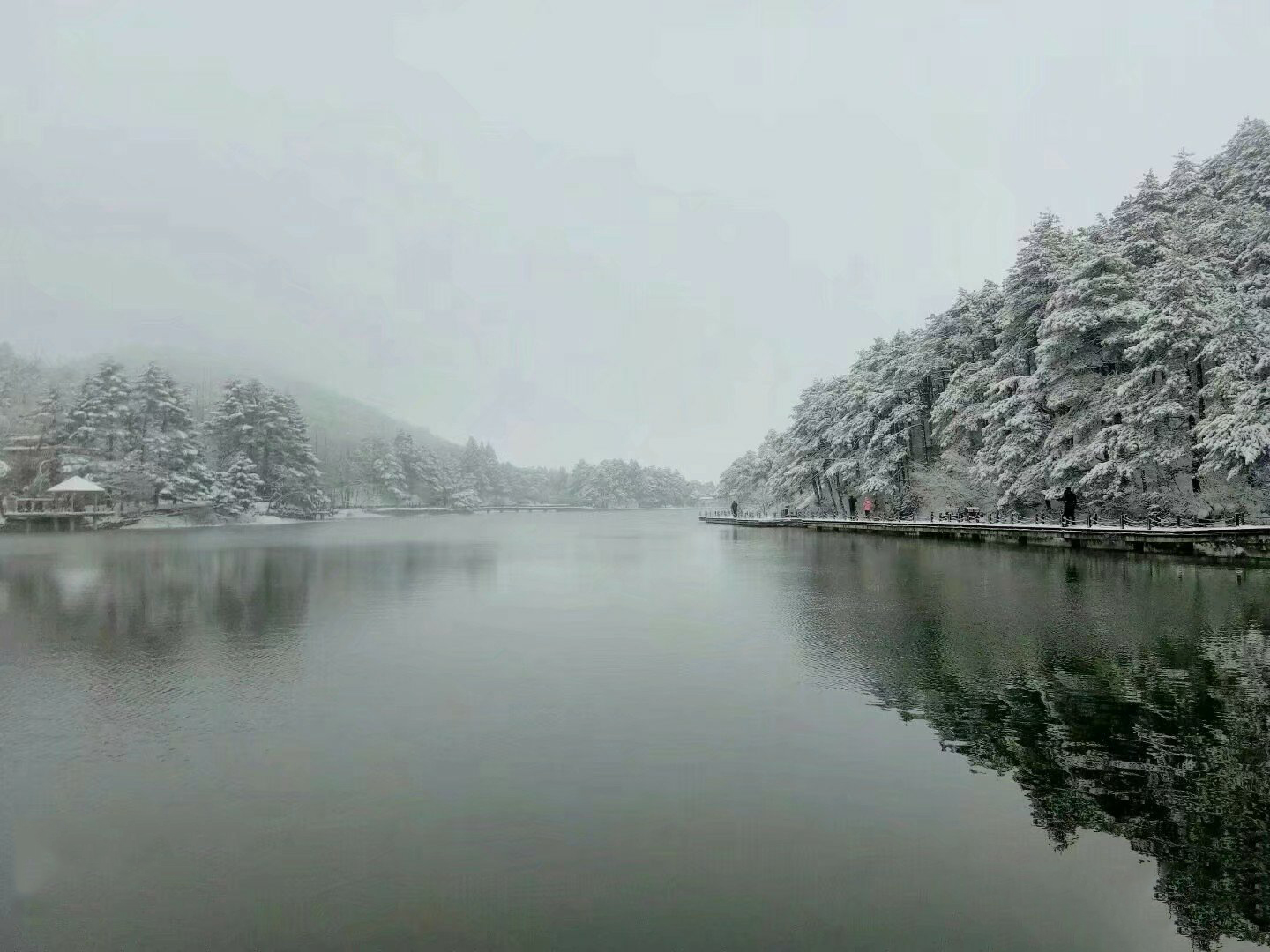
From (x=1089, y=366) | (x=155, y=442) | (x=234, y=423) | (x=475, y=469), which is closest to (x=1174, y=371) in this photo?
(x=1089, y=366)

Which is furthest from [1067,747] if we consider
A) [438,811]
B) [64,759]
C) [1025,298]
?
[1025,298]

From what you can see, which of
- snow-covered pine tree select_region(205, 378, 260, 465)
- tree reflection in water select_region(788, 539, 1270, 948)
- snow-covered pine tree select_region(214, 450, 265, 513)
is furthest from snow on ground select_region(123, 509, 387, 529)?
tree reflection in water select_region(788, 539, 1270, 948)

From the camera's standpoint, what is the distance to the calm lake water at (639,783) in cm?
457

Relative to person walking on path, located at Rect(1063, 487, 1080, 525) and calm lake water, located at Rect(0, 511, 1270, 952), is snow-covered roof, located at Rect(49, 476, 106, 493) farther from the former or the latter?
person walking on path, located at Rect(1063, 487, 1080, 525)

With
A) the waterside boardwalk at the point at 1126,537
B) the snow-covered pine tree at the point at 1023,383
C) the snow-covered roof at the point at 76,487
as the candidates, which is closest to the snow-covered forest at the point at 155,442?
the snow-covered roof at the point at 76,487

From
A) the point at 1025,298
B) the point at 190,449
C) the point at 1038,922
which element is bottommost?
the point at 1038,922

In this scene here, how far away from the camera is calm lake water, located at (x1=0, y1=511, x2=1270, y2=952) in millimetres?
4566

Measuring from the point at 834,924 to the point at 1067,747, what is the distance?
4.18 metres

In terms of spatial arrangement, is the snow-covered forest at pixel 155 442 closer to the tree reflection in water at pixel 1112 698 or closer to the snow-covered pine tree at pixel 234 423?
the snow-covered pine tree at pixel 234 423

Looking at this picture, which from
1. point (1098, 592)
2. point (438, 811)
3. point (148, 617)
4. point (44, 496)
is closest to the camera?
point (438, 811)

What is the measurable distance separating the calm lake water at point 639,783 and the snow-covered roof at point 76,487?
5879 cm

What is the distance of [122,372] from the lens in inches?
2965

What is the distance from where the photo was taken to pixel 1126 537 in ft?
95.0

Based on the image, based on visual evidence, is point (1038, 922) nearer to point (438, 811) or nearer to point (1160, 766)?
point (1160, 766)
